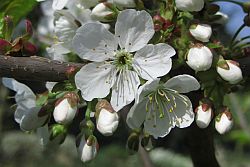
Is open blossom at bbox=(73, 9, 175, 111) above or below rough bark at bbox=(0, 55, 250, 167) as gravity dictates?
below

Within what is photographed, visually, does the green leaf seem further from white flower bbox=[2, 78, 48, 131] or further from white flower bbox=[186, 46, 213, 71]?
white flower bbox=[186, 46, 213, 71]

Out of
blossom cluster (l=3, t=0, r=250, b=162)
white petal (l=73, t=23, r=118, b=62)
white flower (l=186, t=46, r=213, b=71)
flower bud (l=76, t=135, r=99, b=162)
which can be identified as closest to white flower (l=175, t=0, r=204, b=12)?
blossom cluster (l=3, t=0, r=250, b=162)

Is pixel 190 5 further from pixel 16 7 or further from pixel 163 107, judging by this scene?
pixel 16 7

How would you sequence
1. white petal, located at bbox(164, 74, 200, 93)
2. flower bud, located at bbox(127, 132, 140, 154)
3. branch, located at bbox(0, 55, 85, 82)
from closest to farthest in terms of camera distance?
branch, located at bbox(0, 55, 85, 82) → white petal, located at bbox(164, 74, 200, 93) → flower bud, located at bbox(127, 132, 140, 154)

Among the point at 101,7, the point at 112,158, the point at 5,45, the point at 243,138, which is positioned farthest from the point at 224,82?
the point at 112,158

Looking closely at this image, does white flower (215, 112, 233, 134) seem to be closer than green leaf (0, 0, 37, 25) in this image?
Yes

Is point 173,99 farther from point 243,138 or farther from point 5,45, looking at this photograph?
point 243,138

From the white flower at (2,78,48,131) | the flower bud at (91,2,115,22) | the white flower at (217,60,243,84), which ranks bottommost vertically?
the white flower at (2,78,48,131)

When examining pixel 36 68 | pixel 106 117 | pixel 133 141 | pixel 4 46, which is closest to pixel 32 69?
pixel 36 68

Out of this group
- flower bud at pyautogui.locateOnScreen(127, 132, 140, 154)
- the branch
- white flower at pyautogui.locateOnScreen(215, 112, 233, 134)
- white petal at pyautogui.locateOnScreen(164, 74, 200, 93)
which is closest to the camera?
the branch
